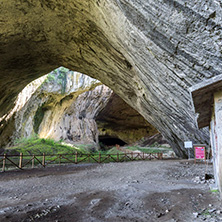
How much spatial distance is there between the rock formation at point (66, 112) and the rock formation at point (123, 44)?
13.1 ft

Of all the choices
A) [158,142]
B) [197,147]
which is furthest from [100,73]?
[158,142]

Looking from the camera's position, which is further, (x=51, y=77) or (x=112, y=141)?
(x=112, y=141)

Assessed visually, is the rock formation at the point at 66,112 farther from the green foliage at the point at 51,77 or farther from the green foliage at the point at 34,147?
the green foliage at the point at 34,147

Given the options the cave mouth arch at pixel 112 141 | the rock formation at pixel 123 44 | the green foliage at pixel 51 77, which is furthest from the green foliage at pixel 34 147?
the cave mouth arch at pixel 112 141

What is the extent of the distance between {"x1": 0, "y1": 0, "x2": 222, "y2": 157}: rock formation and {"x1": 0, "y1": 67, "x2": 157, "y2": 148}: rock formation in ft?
13.1

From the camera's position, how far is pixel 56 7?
7020 mm

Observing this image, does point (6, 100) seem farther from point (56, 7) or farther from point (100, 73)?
point (56, 7)

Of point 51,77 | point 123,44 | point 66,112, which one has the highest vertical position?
point 51,77

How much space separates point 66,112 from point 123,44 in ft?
67.8

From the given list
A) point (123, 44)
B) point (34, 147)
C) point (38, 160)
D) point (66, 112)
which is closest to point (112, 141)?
point (66, 112)

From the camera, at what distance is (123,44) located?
643 centimetres

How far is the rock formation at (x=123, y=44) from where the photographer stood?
4094 mm

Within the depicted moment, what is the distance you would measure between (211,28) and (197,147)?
8460mm

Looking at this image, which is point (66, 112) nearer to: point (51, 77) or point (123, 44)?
point (51, 77)
